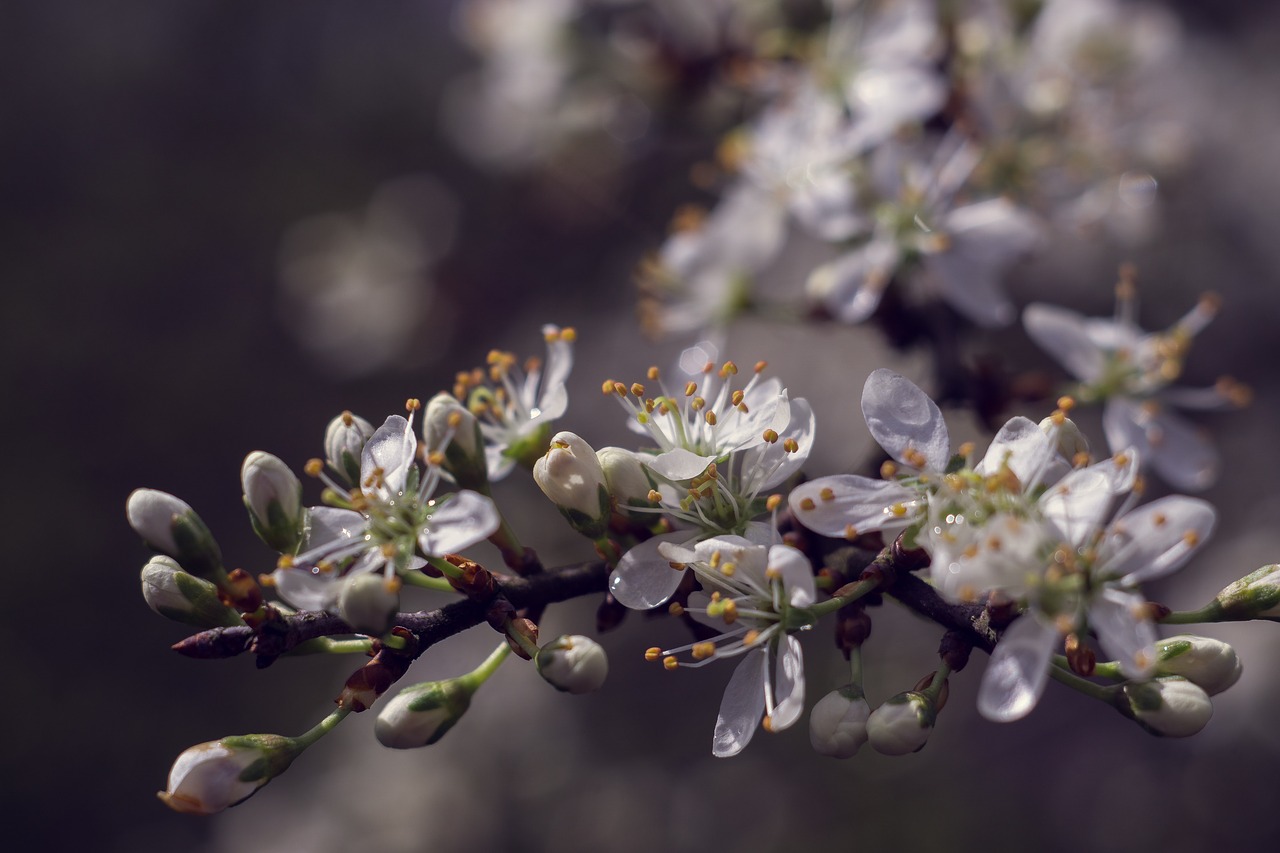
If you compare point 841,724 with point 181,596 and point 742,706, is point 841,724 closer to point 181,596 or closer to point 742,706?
point 742,706

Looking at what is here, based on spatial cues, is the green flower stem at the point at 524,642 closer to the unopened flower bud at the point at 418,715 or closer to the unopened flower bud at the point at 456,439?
the unopened flower bud at the point at 418,715

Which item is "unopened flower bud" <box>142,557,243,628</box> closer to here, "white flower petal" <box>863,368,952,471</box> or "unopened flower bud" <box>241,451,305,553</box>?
"unopened flower bud" <box>241,451,305,553</box>

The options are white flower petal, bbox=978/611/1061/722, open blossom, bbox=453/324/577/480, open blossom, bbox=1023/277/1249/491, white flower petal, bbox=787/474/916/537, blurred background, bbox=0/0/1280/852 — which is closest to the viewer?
white flower petal, bbox=978/611/1061/722

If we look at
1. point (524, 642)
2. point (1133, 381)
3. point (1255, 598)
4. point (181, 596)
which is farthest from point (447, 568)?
point (1133, 381)

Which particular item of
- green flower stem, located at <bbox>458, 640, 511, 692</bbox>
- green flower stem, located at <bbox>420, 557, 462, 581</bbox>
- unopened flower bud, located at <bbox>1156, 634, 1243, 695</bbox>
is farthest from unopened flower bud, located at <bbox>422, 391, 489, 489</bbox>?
unopened flower bud, located at <bbox>1156, 634, 1243, 695</bbox>

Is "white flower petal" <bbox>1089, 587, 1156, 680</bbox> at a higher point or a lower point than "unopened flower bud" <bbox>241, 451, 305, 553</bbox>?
lower

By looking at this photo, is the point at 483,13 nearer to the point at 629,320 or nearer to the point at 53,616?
the point at 629,320

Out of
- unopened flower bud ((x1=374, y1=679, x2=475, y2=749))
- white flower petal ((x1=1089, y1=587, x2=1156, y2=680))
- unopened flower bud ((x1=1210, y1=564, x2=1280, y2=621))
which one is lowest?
unopened flower bud ((x1=1210, y1=564, x2=1280, y2=621))
